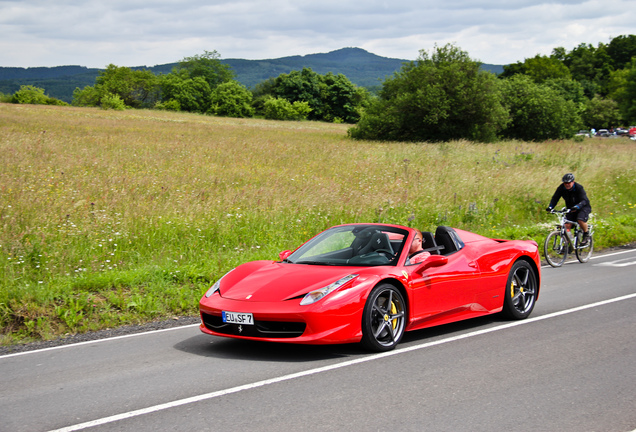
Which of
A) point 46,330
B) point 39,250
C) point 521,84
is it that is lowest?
point 46,330

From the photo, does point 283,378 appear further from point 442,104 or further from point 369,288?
point 442,104

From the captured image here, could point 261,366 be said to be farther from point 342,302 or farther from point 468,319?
point 468,319

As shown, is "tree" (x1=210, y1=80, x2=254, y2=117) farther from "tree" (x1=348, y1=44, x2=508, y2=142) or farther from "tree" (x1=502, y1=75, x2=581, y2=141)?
"tree" (x1=348, y1=44, x2=508, y2=142)

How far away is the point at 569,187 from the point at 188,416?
11116mm

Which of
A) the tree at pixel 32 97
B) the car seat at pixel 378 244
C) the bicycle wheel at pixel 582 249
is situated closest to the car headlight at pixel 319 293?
the car seat at pixel 378 244

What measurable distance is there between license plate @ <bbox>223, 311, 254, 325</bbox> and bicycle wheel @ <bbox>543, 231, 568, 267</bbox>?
8.92 meters

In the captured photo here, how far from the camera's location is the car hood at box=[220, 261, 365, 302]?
237 inches

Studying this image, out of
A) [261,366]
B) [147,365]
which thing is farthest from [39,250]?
[261,366]

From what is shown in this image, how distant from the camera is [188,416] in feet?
14.4

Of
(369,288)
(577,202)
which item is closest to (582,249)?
(577,202)

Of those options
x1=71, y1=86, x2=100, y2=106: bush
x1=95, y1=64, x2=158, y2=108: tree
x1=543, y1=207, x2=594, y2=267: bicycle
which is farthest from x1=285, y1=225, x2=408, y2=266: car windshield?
x1=71, y1=86, x2=100, y2=106: bush

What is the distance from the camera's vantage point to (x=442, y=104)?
4091cm

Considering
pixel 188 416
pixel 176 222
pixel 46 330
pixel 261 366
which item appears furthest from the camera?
pixel 176 222

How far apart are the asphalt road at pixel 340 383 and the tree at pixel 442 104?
35.3 m
